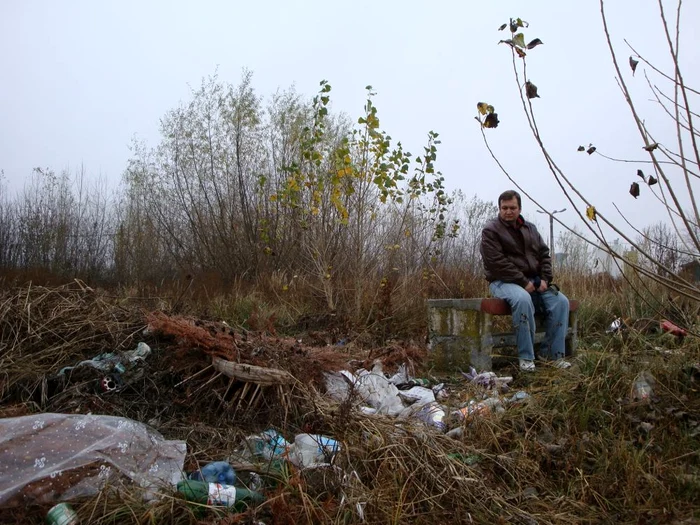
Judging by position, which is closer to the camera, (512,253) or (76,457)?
(76,457)

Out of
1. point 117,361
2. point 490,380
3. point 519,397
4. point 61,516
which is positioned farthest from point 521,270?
point 61,516

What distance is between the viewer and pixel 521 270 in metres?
5.61

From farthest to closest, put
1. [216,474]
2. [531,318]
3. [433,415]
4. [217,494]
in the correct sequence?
1. [531,318]
2. [433,415]
3. [216,474]
4. [217,494]

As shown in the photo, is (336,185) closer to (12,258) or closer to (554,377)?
(554,377)

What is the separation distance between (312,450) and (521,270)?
10.8ft

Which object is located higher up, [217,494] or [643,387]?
[643,387]

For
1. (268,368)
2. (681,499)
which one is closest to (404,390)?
(268,368)

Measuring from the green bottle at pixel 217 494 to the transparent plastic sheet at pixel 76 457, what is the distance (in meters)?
0.10

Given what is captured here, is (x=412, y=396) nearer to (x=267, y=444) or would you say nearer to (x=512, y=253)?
(x=267, y=444)

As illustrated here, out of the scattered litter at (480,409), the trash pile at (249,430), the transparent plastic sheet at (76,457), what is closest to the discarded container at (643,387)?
the trash pile at (249,430)

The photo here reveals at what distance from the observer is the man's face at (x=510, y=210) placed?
5539 mm

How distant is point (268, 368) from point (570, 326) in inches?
145

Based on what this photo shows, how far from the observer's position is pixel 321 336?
21.2 ft

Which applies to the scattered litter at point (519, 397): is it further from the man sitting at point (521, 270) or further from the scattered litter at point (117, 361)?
the scattered litter at point (117, 361)
